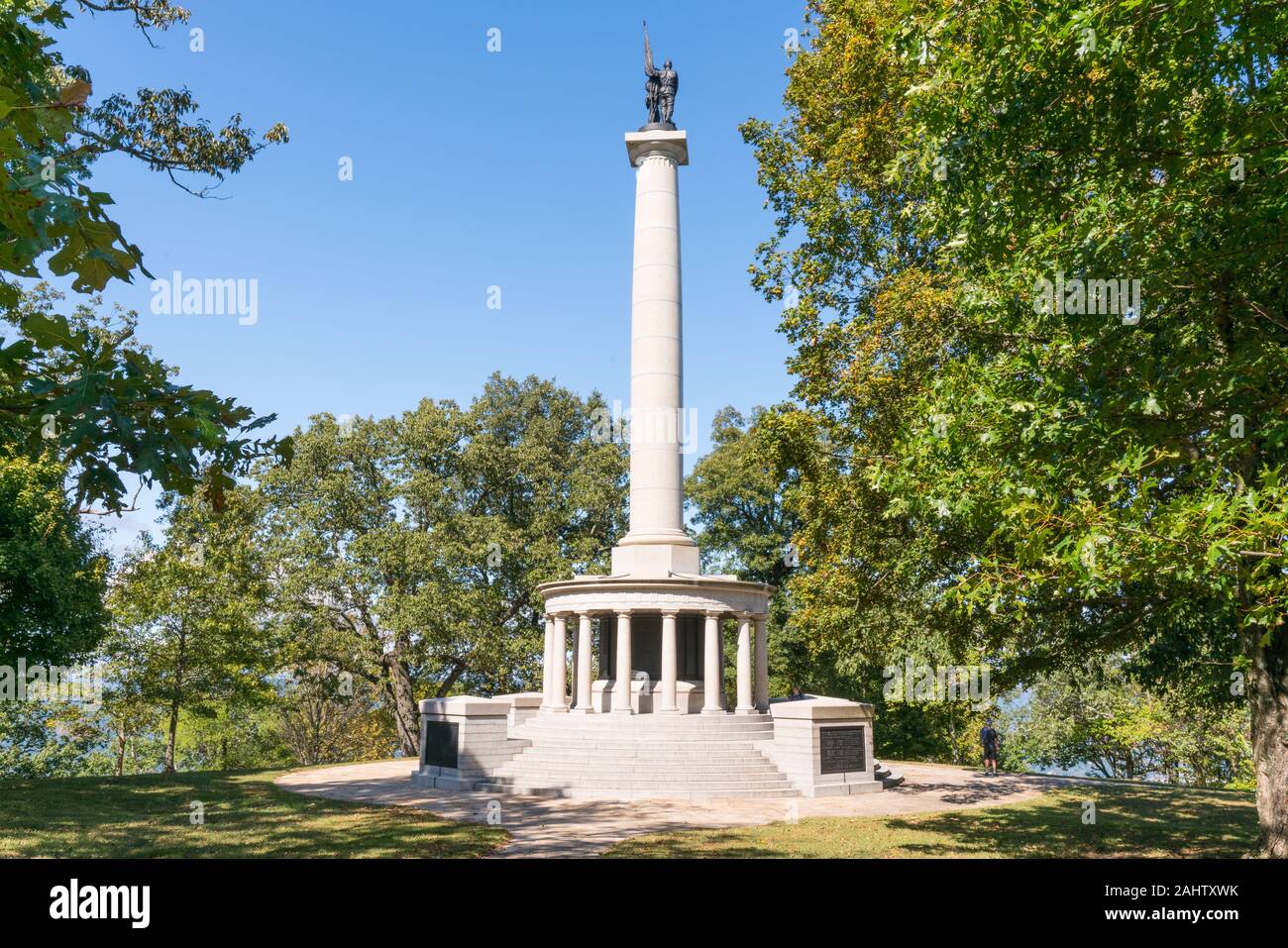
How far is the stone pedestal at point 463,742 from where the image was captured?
23016 millimetres

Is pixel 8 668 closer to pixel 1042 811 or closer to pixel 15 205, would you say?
pixel 15 205

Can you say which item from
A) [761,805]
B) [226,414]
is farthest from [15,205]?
[761,805]

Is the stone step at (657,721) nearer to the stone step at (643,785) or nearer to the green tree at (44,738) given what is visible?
the stone step at (643,785)

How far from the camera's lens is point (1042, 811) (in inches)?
787

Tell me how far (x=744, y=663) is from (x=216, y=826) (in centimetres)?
1570

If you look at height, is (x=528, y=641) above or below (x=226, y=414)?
below

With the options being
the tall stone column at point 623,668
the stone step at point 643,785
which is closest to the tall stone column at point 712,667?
the tall stone column at point 623,668

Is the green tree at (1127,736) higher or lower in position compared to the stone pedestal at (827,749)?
lower

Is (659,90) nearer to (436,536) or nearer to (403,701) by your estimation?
(436,536)

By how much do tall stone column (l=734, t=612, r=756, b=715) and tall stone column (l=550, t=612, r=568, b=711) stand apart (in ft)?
17.9

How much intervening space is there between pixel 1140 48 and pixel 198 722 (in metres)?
56.0

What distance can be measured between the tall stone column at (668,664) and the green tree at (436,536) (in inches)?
614

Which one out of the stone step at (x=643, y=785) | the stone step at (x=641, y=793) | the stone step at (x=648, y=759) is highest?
the stone step at (x=648, y=759)

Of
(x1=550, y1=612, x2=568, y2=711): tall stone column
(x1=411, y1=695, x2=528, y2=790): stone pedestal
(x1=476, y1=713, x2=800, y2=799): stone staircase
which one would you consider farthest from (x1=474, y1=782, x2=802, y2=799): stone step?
(x1=550, y1=612, x2=568, y2=711): tall stone column
